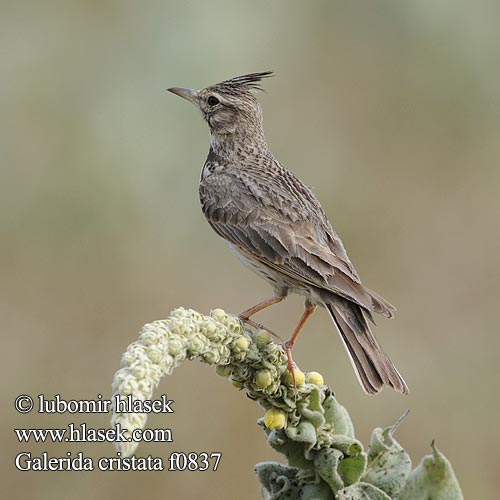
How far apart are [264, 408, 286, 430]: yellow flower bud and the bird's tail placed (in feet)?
3.42

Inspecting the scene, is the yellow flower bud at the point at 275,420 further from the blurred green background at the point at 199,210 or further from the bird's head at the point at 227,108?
the bird's head at the point at 227,108

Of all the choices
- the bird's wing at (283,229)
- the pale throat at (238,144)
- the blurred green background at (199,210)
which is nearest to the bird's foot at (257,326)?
the bird's wing at (283,229)

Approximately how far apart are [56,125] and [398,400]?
281 cm

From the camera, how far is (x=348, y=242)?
615cm

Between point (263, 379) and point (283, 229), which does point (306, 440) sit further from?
point (283, 229)

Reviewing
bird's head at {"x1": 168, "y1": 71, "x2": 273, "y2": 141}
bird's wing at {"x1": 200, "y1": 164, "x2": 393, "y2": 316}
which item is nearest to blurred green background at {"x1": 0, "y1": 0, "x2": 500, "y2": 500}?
bird's head at {"x1": 168, "y1": 71, "x2": 273, "y2": 141}

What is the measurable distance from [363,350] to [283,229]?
0.80 metres

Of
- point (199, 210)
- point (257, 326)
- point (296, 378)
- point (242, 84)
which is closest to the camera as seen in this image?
point (296, 378)

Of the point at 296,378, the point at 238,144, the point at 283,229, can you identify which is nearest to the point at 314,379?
the point at 296,378

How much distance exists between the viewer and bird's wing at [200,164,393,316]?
3662 millimetres

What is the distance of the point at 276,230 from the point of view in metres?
4.01

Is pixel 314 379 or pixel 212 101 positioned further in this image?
pixel 212 101

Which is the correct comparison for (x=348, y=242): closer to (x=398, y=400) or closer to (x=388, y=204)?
(x=388, y=204)

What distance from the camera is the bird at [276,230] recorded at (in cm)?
343
